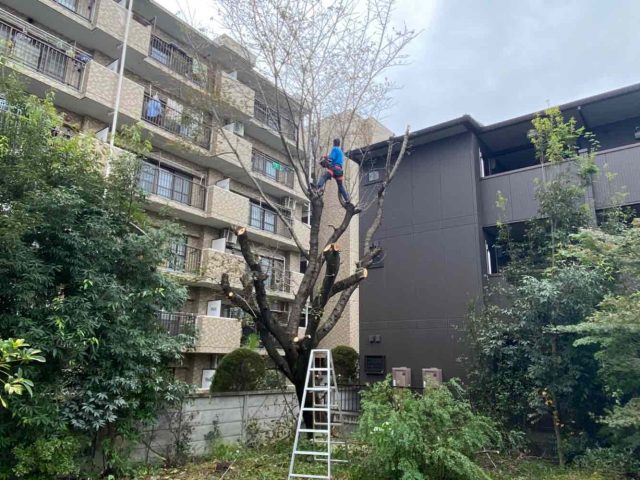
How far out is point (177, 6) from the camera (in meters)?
8.24

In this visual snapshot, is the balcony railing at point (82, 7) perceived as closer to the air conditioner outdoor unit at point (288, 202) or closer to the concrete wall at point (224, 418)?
the air conditioner outdoor unit at point (288, 202)

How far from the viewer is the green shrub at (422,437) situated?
4699mm

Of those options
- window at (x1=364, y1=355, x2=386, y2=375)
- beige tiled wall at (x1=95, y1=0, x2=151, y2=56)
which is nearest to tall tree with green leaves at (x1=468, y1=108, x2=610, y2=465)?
window at (x1=364, y1=355, x2=386, y2=375)

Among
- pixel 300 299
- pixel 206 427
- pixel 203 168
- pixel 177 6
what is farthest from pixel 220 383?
pixel 203 168

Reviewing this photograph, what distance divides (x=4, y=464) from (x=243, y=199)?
12177 millimetres

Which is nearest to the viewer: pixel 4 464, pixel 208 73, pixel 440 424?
pixel 4 464

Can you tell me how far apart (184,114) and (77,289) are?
479 centimetres

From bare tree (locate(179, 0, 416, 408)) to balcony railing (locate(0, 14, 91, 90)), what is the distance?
610cm

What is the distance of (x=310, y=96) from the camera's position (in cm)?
817

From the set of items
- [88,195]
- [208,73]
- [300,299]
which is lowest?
[300,299]

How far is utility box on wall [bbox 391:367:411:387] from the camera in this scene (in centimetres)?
1017

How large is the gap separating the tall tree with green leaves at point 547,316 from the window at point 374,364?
2834mm

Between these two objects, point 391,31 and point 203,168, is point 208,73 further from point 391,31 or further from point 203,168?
point 203,168

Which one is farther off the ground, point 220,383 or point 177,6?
point 177,6
